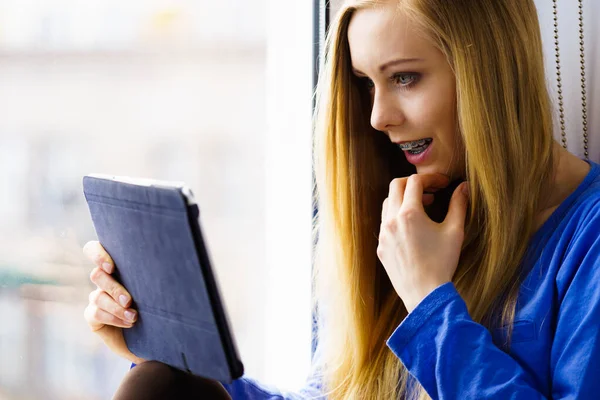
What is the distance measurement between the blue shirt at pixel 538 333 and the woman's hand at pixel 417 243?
35 mm

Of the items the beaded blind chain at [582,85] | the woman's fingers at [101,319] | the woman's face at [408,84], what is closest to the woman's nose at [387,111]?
the woman's face at [408,84]

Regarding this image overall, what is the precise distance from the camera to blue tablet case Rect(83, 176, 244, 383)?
726 mm

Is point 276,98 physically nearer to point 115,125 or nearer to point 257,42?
point 257,42

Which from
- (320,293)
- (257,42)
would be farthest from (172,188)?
(257,42)

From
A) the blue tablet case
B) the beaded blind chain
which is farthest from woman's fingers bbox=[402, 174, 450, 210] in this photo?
the blue tablet case

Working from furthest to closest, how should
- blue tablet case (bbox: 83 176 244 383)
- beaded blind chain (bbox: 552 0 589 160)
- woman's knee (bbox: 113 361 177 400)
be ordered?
1. beaded blind chain (bbox: 552 0 589 160)
2. woman's knee (bbox: 113 361 177 400)
3. blue tablet case (bbox: 83 176 244 383)

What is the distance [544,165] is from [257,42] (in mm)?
763

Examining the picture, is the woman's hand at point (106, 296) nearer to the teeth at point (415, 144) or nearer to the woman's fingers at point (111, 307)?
the woman's fingers at point (111, 307)

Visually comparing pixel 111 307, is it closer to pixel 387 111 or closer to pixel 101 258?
pixel 101 258

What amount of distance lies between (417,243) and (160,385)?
0.40 m

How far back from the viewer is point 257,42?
1.58 meters

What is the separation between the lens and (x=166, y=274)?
771mm

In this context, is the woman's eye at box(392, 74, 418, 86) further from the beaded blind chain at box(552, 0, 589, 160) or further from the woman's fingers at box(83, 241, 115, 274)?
the woman's fingers at box(83, 241, 115, 274)

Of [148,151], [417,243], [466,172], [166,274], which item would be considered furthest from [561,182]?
[148,151]
